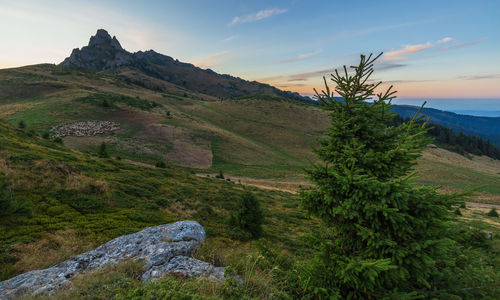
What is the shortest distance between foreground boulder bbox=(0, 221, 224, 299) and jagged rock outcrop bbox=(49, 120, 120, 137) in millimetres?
44825

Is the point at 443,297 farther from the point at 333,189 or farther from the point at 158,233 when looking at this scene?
the point at 158,233

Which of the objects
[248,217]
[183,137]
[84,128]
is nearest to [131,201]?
[248,217]

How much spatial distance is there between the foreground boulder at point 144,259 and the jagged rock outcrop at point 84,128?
147ft

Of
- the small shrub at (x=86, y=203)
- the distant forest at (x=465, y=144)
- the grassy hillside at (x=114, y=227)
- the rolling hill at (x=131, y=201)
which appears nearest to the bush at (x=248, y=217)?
the grassy hillside at (x=114, y=227)

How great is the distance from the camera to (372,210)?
3.88m

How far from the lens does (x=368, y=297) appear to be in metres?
4.05

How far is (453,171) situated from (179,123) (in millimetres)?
75833

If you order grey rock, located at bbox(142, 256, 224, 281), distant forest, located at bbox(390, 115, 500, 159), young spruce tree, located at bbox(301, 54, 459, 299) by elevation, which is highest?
young spruce tree, located at bbox(301, 54, 459, 299)

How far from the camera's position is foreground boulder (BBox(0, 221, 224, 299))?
14.1 feet

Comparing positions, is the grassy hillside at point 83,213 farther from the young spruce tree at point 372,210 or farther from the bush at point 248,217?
the young spruce tree at point 372,210

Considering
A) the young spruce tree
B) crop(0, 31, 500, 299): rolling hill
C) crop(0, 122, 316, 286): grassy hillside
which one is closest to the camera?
the young spruce tree

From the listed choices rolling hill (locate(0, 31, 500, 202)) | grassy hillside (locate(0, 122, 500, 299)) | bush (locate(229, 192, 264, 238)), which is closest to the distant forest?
rolling hill (locate(0, 31, 500, 202))

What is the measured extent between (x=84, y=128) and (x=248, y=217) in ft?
152

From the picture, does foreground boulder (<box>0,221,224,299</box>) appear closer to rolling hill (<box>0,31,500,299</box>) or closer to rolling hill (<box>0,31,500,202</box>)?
rolling hill (<box>0,31,500,299</box>)
